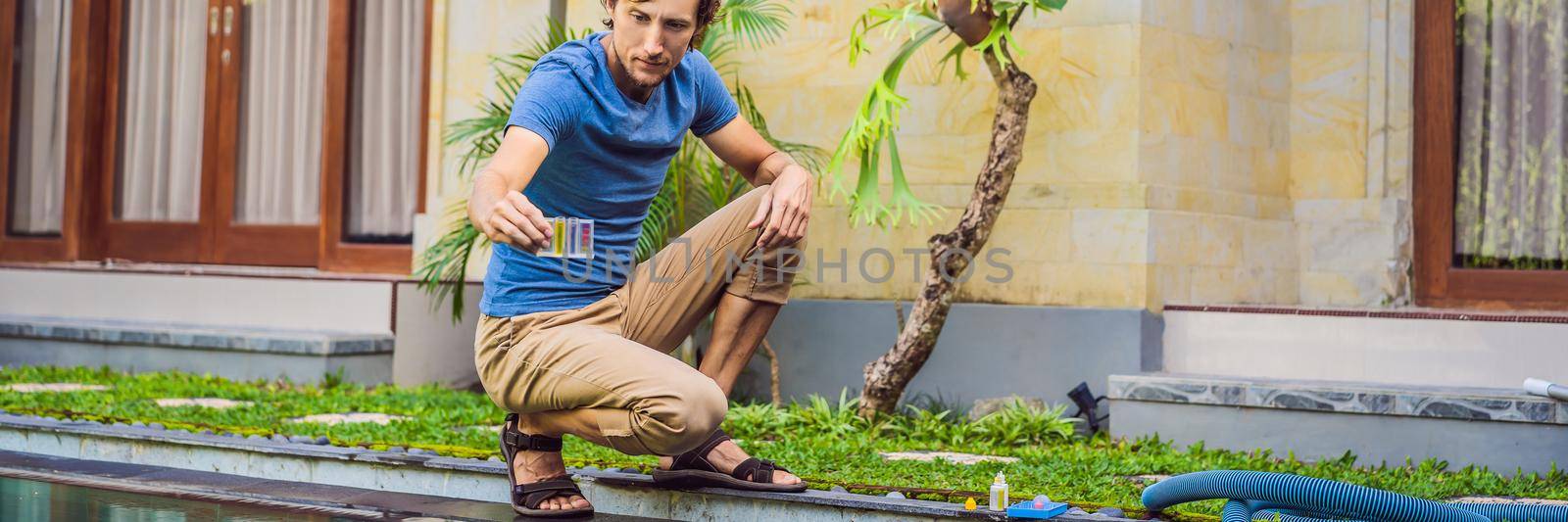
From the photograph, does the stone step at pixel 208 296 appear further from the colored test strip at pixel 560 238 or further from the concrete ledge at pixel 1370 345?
the colored test strip at pixel 560 238

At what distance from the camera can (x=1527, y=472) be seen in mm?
5355

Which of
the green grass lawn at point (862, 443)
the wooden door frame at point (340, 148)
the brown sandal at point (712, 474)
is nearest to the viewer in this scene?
→ the brown sandal at point (712, 474)

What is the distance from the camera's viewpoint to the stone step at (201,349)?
798 centimetres

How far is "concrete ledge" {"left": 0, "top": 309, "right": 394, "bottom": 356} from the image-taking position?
314 inches

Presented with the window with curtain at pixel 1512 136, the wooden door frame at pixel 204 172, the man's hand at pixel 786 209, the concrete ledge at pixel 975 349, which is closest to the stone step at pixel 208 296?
the wooden door frame at pixel 204 172

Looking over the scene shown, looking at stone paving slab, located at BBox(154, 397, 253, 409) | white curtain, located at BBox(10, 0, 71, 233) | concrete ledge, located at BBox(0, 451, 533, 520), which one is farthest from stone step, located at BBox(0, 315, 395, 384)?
concrete ledge, located at BBox(0, 451, 533, 520)

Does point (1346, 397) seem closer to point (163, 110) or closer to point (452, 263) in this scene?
point (452, 263)

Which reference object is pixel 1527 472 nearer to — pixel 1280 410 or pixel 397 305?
pixel 1280 410

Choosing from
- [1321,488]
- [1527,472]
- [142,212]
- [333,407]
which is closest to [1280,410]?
[1527,472]

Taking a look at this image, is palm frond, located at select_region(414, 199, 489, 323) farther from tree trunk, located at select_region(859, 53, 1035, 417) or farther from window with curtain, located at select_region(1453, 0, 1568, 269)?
window with curtain, located at select_region(1453, 0, 1568, 269)

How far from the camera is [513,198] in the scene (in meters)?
3.31

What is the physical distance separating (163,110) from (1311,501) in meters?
9.24

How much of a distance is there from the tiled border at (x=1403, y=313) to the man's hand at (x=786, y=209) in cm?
334

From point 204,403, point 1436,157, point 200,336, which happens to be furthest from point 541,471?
point 1436,157
